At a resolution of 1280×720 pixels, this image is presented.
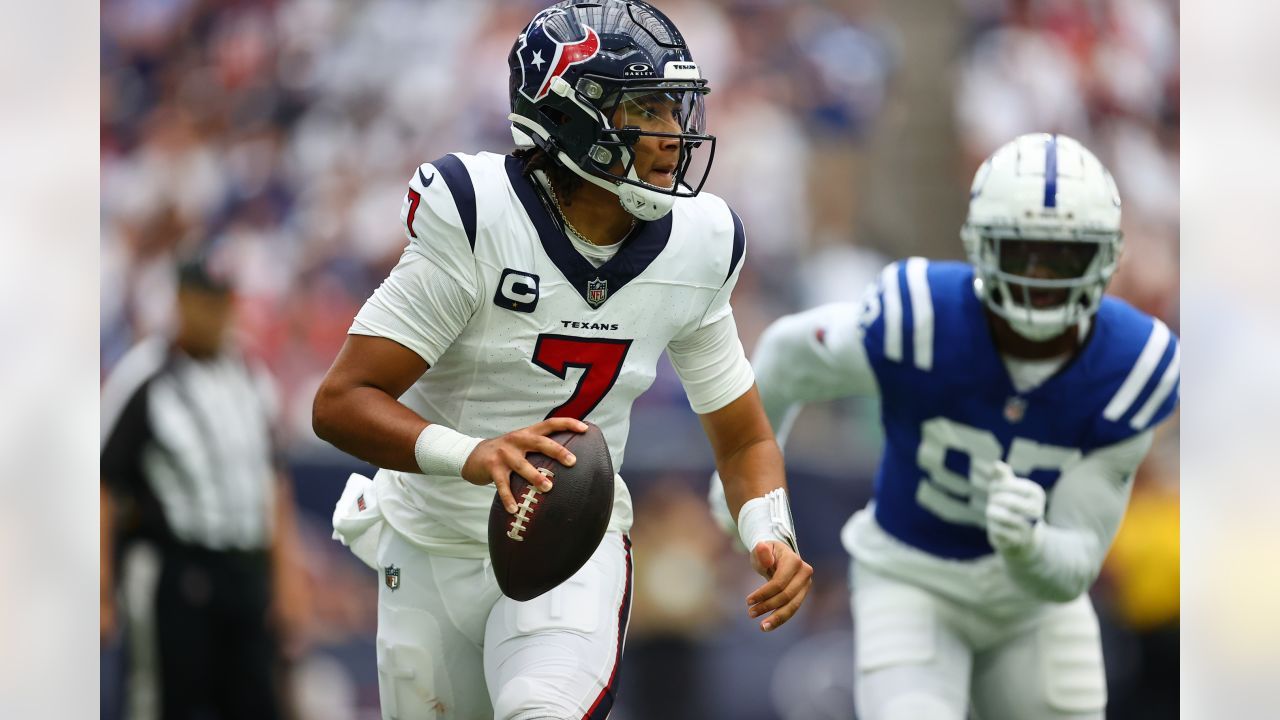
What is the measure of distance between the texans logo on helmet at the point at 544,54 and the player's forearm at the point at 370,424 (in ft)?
1.92

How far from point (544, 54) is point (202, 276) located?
2.55 meters

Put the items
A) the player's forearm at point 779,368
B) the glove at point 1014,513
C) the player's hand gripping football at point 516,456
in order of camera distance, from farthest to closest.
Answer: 1. the player's forearm at point 779,368
2. the glove at point 1014,513
3. the player's hand gripping football at point 516,456

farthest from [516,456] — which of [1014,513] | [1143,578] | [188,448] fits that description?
[1143,578]

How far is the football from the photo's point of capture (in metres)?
2.12

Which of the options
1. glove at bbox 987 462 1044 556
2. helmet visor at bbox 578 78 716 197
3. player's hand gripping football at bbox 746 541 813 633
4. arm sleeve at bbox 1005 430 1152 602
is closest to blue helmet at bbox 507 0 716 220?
helmet visor at bbox 578 78 716 197

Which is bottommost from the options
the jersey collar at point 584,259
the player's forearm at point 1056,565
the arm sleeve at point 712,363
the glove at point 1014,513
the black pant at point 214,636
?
the black pant at point 214,636

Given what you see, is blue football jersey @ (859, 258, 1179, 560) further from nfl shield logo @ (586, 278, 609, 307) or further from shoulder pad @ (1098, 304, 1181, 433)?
nfl shield logo @ (586, 278, 609, 307)

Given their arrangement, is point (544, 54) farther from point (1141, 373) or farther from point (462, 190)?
point (1141, 373)

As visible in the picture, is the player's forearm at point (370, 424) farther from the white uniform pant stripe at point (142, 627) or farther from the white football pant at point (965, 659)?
the white uniform pant stripe at point (142, 627)

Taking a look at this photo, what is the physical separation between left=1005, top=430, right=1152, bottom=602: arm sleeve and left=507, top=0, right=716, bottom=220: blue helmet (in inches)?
46.9

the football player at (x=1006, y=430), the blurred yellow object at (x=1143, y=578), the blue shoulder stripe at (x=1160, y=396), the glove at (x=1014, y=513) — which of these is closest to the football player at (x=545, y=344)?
the glove at (x=1014, y=513)

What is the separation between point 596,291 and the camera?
7.82ft

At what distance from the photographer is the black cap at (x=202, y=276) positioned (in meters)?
4.59
